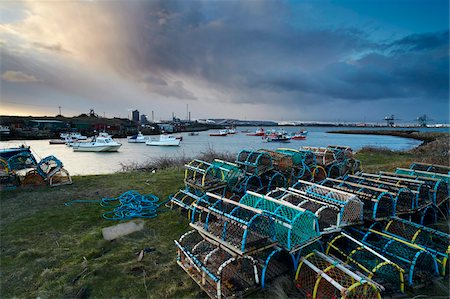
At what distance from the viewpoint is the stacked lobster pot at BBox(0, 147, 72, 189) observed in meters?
8.74

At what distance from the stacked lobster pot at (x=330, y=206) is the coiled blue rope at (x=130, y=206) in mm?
3662

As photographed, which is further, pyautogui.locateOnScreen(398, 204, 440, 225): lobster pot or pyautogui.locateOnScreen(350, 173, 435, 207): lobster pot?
pyautogui.locateOnScreen(350, 173, 435, 207): lobster pot

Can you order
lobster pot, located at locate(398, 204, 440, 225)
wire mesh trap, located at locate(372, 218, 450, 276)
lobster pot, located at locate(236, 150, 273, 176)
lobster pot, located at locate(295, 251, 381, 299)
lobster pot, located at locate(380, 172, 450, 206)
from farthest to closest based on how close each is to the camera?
lobster pot, located at locate(236, 150, 273, 176), lobster pot, located at locate(380, 172, 450, 206), lobster pot, located at locate(398, 204, 440, 225), wire mesh trap, located at locate(372, 218, 450, 276), lobster pot, located at locate(295, 251, 381, 299)

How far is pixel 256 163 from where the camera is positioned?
710 cm

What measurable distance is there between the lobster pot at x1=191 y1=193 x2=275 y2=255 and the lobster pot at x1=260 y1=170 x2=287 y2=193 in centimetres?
310

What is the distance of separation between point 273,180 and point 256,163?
829 millimetres

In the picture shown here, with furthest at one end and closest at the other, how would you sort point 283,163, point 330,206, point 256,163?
point 283,163, point 256,163, point 330,206

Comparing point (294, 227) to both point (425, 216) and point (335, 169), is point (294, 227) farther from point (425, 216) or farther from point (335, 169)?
point (335, 169)

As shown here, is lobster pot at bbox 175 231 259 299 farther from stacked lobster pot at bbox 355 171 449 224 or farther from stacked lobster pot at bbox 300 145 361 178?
stacked lobster pot at bbox 300 145 361 178

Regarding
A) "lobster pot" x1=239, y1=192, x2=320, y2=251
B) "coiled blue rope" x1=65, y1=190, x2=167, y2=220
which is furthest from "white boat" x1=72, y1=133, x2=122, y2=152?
"lobster pot" x1=239, y1=192, x2=320, y2=251

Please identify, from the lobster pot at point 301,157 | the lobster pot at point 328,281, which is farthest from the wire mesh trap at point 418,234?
the lobster pot at point 301,157

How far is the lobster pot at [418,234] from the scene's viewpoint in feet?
15.1

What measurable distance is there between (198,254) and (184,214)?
260cm

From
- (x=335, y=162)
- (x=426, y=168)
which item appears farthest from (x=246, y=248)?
(x=426, y=168)
